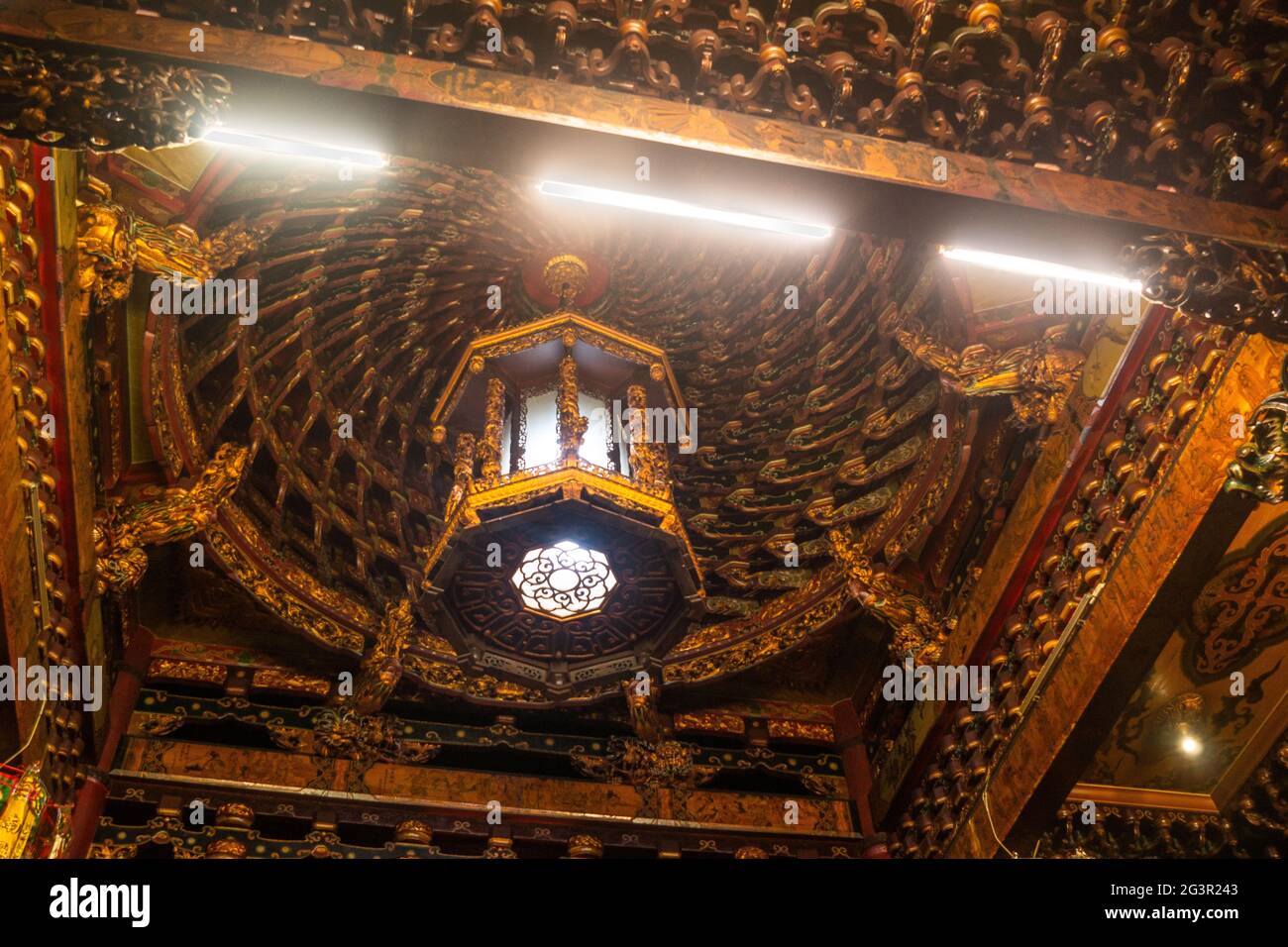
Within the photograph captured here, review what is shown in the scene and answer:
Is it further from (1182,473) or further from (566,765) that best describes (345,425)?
(1182,473)

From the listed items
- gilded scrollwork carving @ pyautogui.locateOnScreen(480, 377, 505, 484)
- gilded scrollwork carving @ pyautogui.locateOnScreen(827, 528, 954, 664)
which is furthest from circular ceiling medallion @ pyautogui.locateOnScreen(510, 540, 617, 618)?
gilded scrollwork carving @ pyautogui.locateOnScreen(827, 528, 954, 664)

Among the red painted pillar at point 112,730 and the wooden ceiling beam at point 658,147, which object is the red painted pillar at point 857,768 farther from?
the red painted pillar at point 112,730

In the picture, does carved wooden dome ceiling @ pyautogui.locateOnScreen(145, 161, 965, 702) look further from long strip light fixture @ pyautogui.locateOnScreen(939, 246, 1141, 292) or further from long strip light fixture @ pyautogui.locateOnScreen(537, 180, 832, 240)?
long strip light fixture @ pyautogui.locateOnScreen(537, 180, 832, 240)

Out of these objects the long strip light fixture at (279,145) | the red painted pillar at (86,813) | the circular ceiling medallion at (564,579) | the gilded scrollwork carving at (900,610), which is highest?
the long strip light fixture at (279,145)

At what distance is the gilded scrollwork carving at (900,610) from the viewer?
766 cm

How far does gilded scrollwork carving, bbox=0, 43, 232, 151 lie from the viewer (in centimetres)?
385

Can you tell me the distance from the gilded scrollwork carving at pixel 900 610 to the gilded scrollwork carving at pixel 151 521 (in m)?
4.21

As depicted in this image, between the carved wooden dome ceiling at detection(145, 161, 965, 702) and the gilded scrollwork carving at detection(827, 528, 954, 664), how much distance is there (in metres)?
0.26

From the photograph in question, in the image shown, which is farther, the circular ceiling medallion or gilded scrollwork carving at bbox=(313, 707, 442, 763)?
gilded scrollwork carving at bbox=(313, 707, 442, 763)

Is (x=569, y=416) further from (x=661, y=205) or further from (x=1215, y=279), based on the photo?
(x=1215, y=279)

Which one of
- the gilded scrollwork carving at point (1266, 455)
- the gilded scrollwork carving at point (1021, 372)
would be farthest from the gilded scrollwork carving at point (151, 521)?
the gilded scrollwork carving at point (1266, 455)

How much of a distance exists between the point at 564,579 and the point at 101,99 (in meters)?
4.41

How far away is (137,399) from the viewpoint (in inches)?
287
